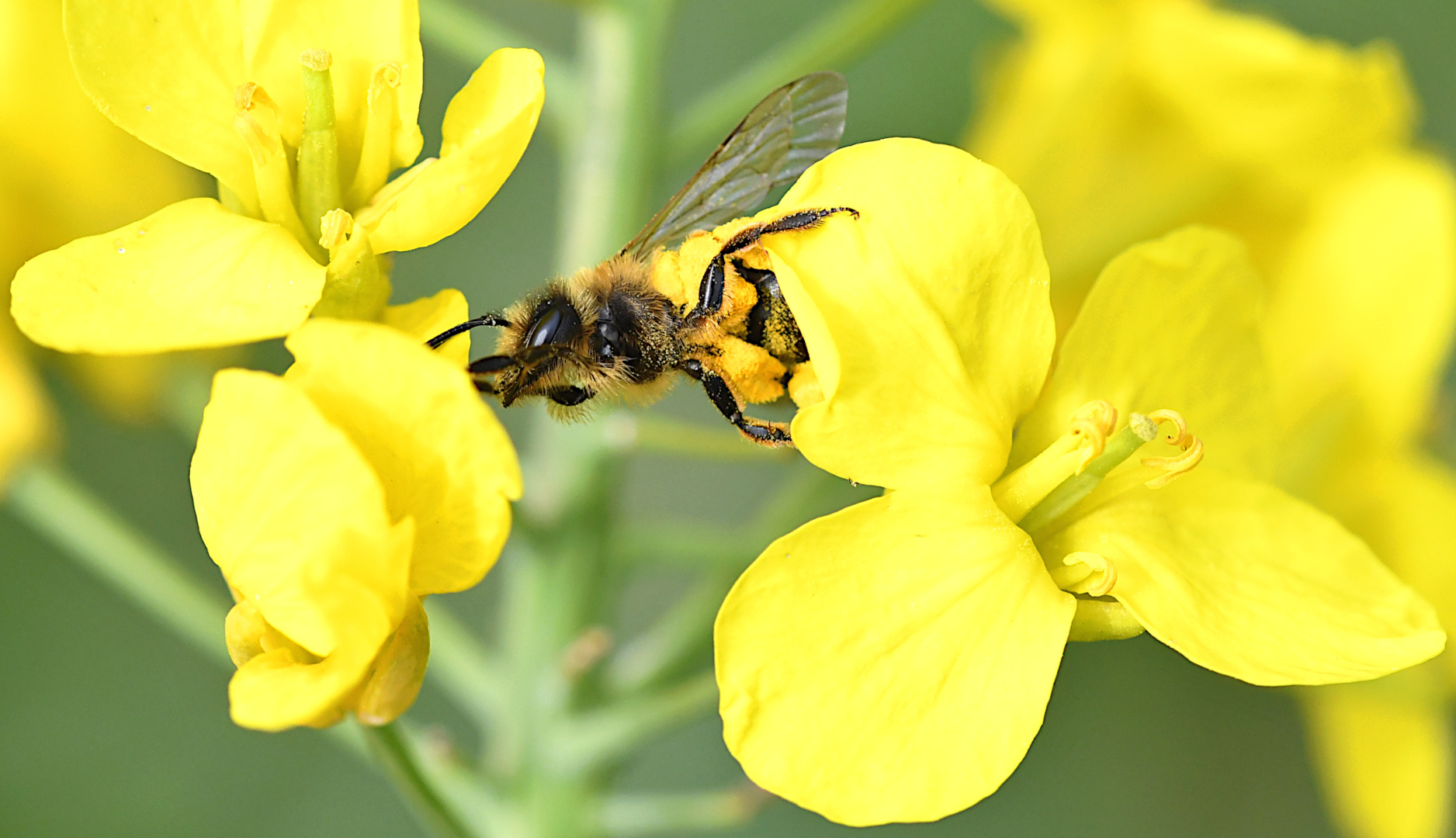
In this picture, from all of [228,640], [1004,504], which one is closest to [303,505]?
[228,640]

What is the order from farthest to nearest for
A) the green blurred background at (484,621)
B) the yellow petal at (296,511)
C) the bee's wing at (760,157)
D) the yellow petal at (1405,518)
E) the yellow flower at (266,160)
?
the green blurred background at (484,621)
the yellow petal at (1405,518)
the bee's wing at (760,157)
the yellow flower at (266,160)
the yellow petal at (296,511)

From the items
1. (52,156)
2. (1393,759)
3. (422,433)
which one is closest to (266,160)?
(422,433)

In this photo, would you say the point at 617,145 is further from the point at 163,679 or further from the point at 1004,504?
the point at 163,679

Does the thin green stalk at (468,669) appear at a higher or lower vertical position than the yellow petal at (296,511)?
lower

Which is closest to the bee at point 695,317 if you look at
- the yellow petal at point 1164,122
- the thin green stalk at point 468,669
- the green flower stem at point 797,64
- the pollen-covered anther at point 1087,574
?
the pollen-covered anther at point 1087,574

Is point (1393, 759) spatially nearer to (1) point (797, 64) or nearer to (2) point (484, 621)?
(1) point (797, 64)

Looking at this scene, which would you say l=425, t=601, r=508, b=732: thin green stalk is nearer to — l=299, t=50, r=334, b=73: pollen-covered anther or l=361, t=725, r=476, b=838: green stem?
l=361, t=725, r=476, b=838: green stem

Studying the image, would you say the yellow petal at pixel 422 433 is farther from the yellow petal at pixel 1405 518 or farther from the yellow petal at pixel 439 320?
the yellow petal at pixel 1405 518
